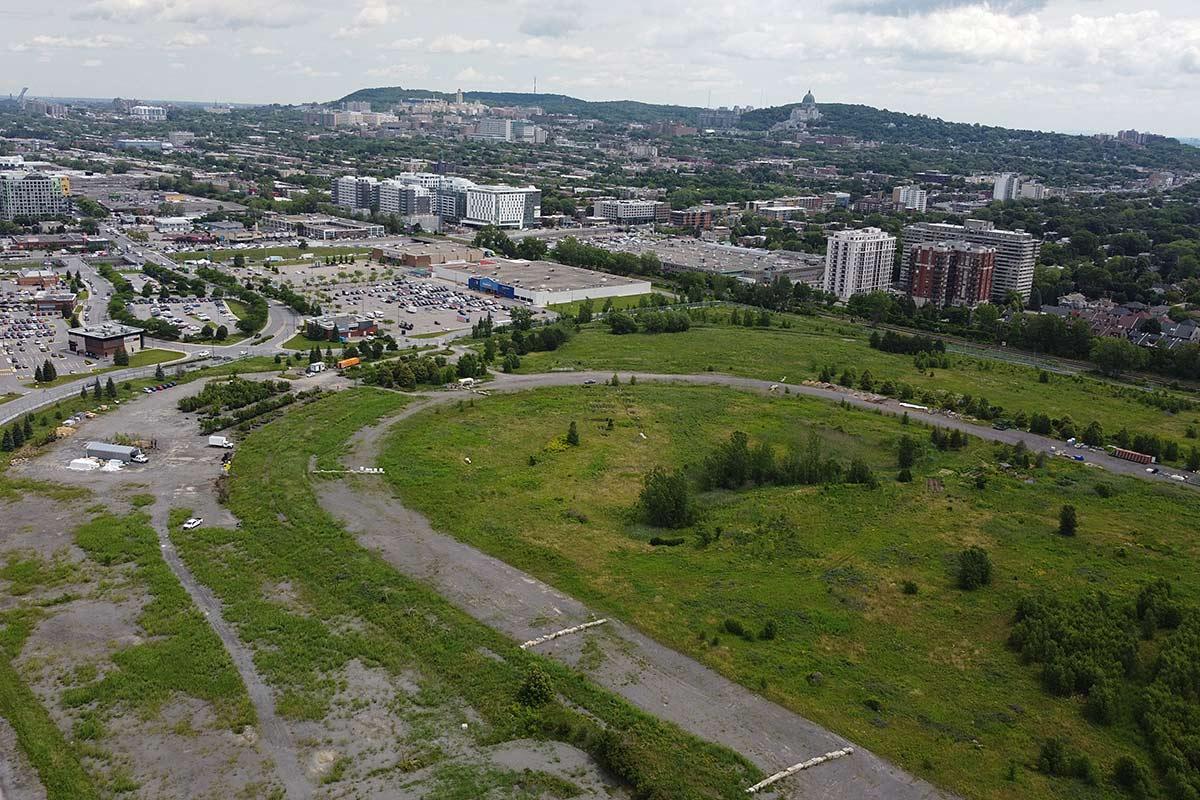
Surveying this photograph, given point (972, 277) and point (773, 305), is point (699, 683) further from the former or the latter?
point (972, 277)

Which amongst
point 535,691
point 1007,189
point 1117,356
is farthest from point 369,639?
point 1007,189

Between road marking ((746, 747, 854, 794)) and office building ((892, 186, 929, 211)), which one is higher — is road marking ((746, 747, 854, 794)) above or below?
below

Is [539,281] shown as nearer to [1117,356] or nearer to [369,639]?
[1117,356]

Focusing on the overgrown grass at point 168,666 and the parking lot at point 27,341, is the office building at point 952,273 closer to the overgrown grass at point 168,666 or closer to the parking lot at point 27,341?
the parking lot at point 27,341

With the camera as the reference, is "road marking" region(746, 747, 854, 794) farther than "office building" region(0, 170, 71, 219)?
No

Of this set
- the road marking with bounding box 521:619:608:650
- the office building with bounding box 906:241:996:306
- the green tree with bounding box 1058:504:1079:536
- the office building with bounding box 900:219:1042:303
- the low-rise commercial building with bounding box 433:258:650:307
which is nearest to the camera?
the road marking with bounding box 521:619:608:650

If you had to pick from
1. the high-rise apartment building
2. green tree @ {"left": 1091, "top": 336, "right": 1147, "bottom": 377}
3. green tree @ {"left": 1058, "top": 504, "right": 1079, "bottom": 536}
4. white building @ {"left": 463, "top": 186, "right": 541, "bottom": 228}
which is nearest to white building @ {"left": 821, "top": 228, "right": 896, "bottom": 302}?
green tree @ {"left": 1091, "top": 336, "right": 1147, "bottom": 377}

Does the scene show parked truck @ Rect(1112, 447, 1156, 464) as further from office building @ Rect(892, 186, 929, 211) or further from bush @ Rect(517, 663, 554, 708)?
office building @ Rect(892, 186, 929, 211)
